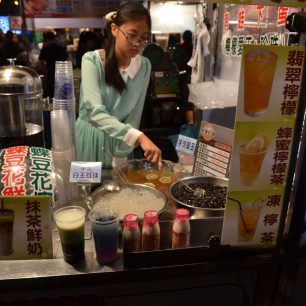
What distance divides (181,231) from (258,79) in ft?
1.92

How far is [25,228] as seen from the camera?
1168 mm

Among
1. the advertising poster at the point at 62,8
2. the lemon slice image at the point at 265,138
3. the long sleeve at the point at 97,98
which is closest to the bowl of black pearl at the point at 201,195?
the lemon slice image at the point at 265,138

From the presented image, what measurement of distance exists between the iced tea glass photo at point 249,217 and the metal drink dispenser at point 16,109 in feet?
3.26

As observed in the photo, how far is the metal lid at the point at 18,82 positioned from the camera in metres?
1.57

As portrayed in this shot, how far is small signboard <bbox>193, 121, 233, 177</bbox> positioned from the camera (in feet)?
5.91

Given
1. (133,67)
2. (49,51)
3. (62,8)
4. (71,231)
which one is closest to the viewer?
(71,231)

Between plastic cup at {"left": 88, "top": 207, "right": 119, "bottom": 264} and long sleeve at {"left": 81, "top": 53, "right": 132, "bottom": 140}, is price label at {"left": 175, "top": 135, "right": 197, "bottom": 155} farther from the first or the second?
plastic cup at {"left": 88, "top": 207, "right": 119, "bottom": 264}

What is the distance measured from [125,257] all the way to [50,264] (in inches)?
10.5

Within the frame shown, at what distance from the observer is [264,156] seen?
45.3 inches

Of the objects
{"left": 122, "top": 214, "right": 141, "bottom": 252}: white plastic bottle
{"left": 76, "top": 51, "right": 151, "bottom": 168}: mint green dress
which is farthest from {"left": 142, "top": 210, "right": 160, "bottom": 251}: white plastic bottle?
{"left": 76, "top": 51, "right": 151, "bottom": 168}: mint green dress

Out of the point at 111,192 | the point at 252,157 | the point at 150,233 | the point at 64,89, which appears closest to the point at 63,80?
the point at 64,89

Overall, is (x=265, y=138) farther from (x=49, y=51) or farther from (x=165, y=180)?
(x=49, y=51)

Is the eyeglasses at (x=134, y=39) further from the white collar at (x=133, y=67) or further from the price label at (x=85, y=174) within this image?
the price label at (x=85, y=174)

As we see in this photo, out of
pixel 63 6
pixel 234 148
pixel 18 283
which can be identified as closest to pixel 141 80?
pixel 234 148
